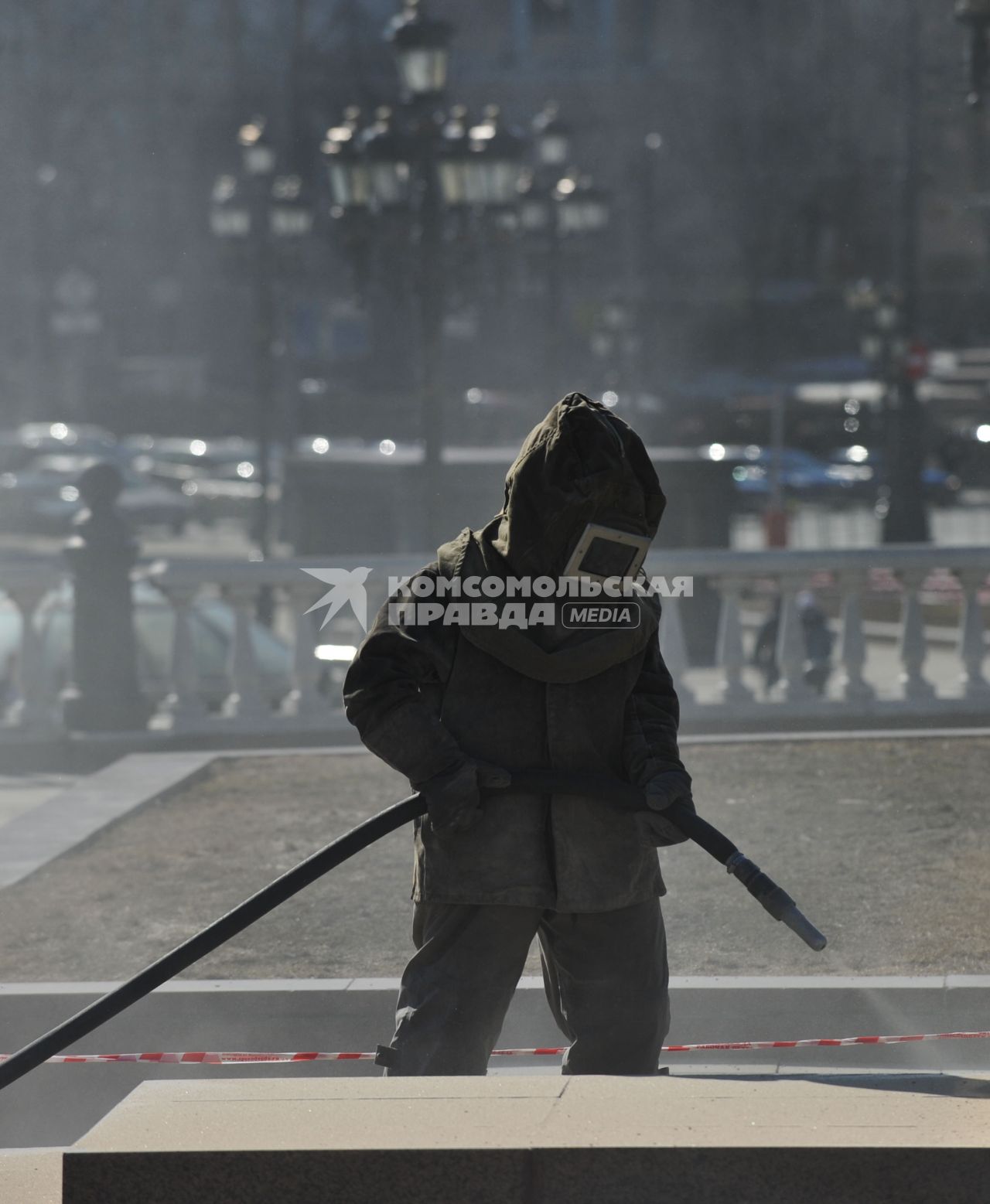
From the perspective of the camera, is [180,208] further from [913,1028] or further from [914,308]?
[913,1028]

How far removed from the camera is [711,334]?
50.3 meters

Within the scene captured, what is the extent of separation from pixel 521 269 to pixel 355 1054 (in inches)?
1369

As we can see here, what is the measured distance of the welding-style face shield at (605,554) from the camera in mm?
3273

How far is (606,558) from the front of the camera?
3.30 meters

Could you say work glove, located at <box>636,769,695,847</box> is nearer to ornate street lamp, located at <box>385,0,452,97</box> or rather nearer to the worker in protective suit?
the worker in protective suit

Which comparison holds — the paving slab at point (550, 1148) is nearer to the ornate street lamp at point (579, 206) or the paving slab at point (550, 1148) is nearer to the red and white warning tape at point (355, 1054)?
the red and white warning tape at point (355, 1054)

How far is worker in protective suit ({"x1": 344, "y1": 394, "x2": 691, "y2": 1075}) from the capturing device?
328cm

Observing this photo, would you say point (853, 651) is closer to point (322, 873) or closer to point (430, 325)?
point (430, 325)

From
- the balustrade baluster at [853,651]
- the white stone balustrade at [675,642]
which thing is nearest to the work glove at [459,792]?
the white stone balustrade at [675,642]

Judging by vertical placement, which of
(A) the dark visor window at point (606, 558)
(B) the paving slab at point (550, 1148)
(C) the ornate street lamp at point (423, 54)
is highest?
(C) the ornate street lamp at point (423, 54)

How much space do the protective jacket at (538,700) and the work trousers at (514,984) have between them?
6 cm

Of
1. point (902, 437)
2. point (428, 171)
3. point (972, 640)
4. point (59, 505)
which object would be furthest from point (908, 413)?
point (59, 505)

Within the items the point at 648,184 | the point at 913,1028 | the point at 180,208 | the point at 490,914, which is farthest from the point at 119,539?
the point at 180,208

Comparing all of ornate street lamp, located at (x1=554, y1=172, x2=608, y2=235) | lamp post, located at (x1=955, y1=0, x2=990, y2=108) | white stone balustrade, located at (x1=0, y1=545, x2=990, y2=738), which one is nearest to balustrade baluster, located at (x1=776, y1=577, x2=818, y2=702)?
white stone balustrade, located at (x1=0, y1=545, x2=990, y2=738)
